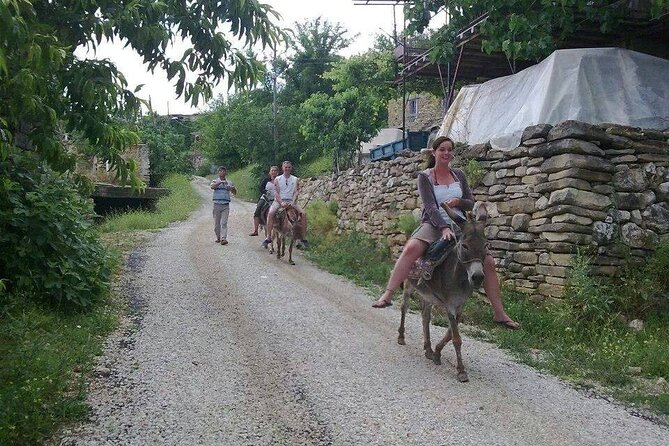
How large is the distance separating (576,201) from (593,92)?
2.35 meters

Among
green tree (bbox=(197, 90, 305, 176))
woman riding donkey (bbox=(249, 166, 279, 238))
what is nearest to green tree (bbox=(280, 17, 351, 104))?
green tree (bbox=(197, 90, 305, 176))

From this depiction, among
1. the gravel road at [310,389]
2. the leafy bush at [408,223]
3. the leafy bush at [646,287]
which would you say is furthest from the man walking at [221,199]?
the leafy bush at [646,287]

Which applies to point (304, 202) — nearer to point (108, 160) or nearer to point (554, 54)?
point (554, 54)

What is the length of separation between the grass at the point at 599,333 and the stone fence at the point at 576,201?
0.32 m

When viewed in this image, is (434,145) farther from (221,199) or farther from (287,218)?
(221,199)

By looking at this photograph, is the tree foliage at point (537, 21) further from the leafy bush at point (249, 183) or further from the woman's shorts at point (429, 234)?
the leafy bush at point (249, 183)

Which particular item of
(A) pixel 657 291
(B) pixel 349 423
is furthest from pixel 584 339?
(B) pixel 349 423

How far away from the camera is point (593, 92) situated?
958 centimetres

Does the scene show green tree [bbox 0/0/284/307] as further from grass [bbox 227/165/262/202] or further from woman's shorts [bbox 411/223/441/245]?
grass [bbox 227/165/262/202]

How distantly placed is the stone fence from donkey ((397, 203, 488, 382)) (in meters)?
2.77

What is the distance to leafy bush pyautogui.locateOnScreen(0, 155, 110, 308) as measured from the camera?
22.5 ft

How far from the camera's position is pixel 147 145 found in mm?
31016

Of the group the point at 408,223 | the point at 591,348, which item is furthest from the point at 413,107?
the point at 591,348

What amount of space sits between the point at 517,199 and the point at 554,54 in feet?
8.96
